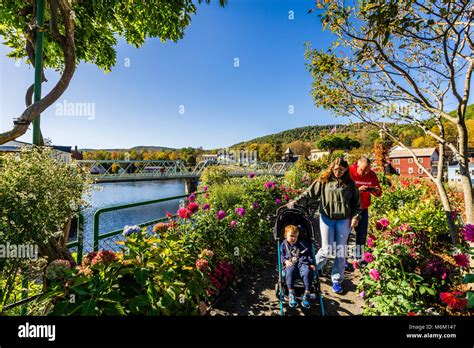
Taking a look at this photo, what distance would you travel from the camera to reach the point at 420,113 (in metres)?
2.57

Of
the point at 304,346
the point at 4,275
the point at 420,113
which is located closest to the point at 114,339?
the point at 4,275

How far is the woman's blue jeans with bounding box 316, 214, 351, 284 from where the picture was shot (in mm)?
2717

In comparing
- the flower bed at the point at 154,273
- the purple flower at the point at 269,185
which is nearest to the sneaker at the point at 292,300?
the flower bed at the point at 154,273

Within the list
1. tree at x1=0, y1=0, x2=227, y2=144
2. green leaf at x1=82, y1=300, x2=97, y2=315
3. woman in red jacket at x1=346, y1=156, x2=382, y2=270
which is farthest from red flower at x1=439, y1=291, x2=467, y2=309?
tree at x1=0, y1=0, x2=227, y2=144

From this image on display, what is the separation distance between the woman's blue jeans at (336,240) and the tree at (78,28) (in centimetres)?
277

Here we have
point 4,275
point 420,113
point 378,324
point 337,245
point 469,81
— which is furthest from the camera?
point 337,245

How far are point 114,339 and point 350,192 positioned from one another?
105 inches

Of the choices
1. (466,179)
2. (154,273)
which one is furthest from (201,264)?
(466,179)

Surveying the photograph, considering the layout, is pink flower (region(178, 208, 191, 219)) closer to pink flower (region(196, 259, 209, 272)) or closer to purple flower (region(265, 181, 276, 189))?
pink flower (region(196, 259, 209, 272))

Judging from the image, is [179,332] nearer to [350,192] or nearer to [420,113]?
[350,192]

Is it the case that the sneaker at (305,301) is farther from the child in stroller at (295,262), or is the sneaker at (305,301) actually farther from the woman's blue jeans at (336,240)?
the woman's blue jeans at (336,240)

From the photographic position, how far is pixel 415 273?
2.05 m

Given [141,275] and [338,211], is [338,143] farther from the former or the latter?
[141,275]

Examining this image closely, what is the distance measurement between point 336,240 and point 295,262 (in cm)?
66
